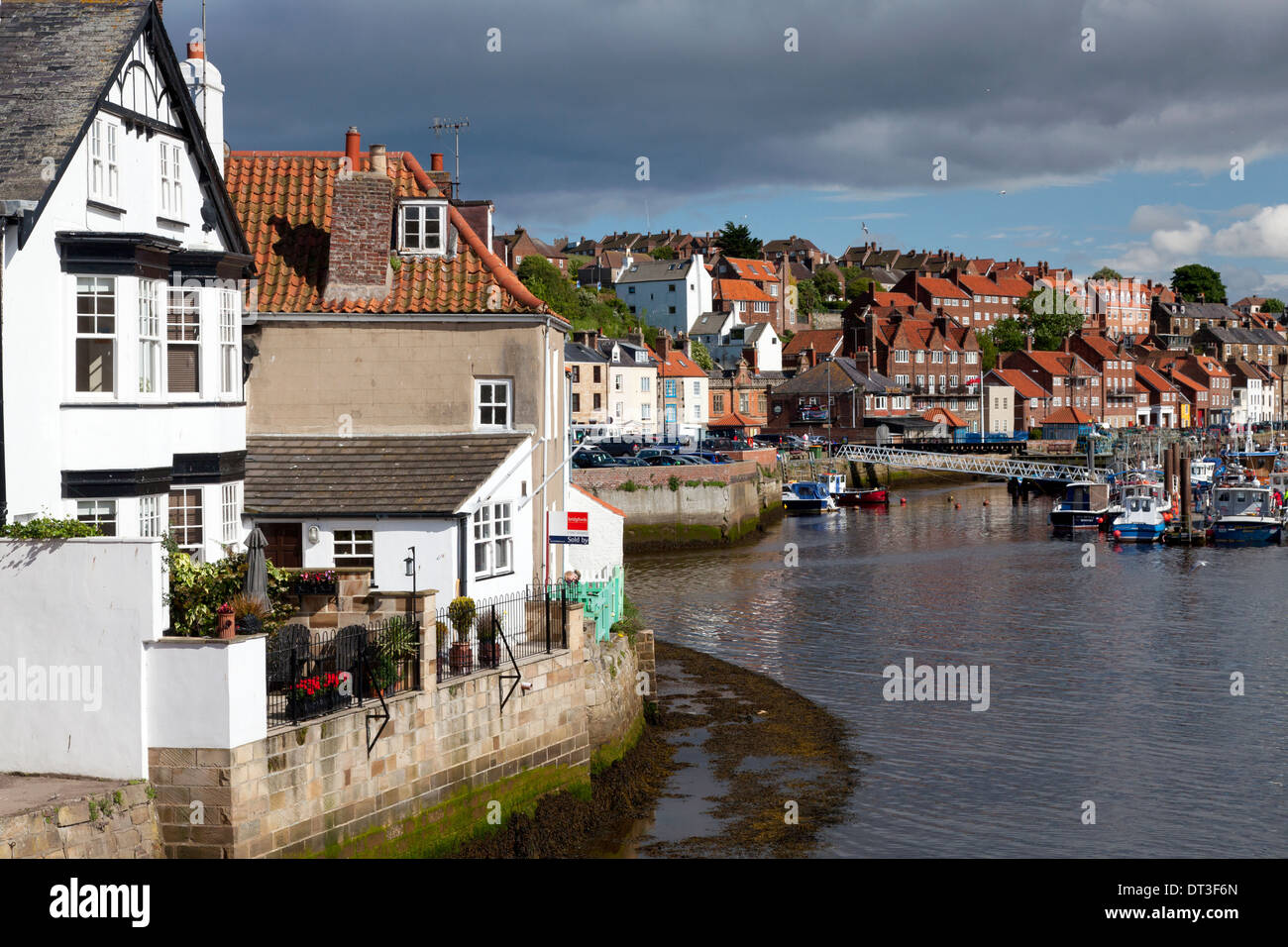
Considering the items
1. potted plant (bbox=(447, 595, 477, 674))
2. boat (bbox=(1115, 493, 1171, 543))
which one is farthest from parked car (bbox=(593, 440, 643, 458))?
potted plant (bbox=(447, 595, 477, 674))

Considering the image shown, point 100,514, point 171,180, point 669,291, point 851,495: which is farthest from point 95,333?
point 669,291

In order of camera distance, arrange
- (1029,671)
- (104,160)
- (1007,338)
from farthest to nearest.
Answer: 1. (1007,338)
2. (1029,671)
3. (104,160)

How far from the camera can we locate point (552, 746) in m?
23.8

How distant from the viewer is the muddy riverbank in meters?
23.9

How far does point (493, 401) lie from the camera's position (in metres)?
29.5

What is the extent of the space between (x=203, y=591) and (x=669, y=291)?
144 m

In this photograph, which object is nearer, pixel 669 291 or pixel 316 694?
pixel 316 694

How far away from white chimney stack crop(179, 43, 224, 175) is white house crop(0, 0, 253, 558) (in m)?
4.06

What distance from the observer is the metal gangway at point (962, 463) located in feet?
358

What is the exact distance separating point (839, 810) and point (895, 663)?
1571cm

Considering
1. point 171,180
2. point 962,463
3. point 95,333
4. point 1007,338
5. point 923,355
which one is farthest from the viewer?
point 1007,338

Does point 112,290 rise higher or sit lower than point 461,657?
higher

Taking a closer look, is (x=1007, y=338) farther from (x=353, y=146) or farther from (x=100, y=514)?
Answer: (x=100, y=514)
